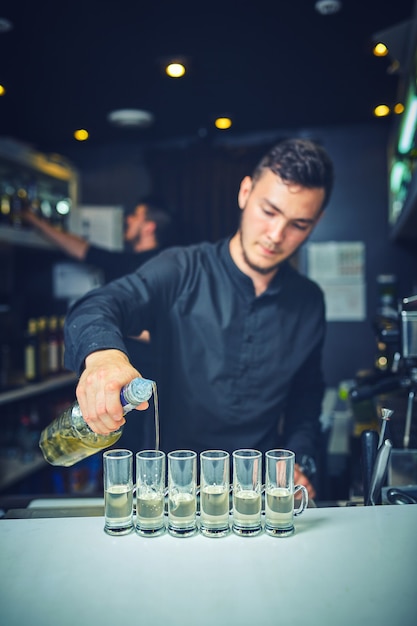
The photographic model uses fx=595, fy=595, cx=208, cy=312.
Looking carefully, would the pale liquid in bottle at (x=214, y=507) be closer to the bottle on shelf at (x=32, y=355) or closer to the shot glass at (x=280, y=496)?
the shot glass at (x=280, y=496)

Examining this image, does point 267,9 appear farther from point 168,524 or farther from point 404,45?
point 168,524

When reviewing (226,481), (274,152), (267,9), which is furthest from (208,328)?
(267,9)

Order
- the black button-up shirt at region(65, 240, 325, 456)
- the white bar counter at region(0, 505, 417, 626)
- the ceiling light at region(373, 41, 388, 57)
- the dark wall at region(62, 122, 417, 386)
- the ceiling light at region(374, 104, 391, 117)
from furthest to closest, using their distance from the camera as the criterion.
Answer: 1. the ceiling light at region(374, 104, 391, 117)
2. the ceiling light at region(373, 41, 388, 57)
3. the dark wall at region(62, 122, 417, 386)
4. the black button-up shirt at region(65, 240, 325, 456)
5. the white bar counter at region(0, 505, 417, 626)

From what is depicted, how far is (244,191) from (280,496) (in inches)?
40.2

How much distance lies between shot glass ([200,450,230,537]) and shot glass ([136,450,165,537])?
0.06 metres

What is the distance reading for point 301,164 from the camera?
165cm

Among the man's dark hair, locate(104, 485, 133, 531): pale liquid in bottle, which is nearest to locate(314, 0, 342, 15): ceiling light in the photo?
the man's dark hair

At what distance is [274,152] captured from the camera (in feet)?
5.68

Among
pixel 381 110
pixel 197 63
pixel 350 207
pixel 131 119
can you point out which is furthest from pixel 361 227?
pixel 131 119

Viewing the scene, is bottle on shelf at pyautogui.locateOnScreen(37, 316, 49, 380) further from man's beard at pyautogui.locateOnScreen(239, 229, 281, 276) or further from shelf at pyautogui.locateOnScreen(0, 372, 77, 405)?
man's beard at pyautogui.locateOnScreen(239, 229, 281, 276)

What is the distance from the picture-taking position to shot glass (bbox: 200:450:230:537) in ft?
2.83

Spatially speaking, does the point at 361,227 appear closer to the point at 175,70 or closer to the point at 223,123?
the point at 223,123

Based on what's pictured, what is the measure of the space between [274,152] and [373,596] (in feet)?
4.27

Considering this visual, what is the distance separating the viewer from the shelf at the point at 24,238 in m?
2.21
